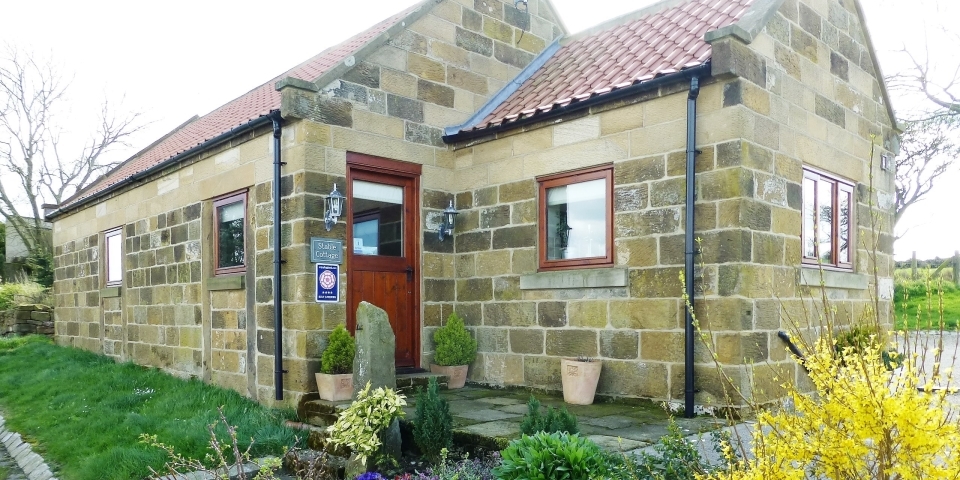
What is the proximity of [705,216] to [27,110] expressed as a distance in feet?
92.4

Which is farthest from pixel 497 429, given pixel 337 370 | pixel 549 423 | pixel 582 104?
pixel 582 104

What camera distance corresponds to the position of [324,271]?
26.2 ft

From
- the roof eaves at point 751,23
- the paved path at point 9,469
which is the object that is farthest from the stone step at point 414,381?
the roof eaves at point 751,23

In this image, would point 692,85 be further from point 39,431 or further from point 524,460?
point 39,431

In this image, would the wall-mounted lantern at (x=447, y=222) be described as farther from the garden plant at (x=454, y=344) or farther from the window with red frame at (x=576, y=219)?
the window with red frame at (x=576, y=219)

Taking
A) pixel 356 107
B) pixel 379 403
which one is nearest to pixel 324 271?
pixel 356 107

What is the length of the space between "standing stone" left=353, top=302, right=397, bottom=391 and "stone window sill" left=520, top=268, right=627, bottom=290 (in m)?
2.31

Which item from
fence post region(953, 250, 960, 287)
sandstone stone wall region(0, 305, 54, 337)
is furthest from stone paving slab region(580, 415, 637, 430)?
fence post region(953, 250, 960, 287)

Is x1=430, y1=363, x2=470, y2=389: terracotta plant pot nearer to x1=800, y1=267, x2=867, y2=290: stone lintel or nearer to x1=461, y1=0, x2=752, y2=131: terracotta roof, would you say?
x1=461, y1=0, x2=752, y2=131: terracotta roof

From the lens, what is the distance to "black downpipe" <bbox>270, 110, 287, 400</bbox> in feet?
26.5

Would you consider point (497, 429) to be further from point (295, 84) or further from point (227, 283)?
point (227, 283)

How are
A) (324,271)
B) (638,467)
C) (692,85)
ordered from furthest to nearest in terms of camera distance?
(324,271) < (692,85) < (638,467)

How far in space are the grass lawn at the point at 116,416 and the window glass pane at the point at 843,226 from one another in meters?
6.50

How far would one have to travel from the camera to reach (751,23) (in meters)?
6.98
